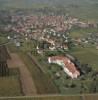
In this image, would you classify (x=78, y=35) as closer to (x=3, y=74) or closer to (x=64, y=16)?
(x=64, y=16)

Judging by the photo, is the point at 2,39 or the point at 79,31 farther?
the point at 79,31

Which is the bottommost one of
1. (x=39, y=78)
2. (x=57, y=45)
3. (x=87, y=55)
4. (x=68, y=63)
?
(x=57, y=45)

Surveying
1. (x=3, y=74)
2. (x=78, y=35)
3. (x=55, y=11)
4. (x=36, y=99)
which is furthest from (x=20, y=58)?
(x=55, y=11)

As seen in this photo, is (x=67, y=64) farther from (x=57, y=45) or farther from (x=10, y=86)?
(x=57, y=45)

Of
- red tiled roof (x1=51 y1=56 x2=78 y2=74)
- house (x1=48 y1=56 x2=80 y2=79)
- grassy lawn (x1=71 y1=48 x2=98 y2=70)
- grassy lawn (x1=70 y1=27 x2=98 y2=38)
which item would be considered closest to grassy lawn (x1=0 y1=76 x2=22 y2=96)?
house (x1=48 y1=56 x2=80 y2=79)

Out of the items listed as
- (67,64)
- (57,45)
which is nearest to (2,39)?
(57,45)

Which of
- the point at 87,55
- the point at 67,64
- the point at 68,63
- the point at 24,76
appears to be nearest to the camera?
the point at 24,76

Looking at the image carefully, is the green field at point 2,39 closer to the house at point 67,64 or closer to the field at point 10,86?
the house at point 67,64
